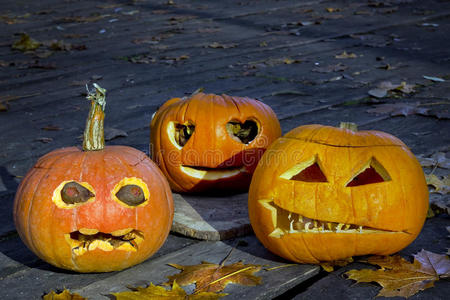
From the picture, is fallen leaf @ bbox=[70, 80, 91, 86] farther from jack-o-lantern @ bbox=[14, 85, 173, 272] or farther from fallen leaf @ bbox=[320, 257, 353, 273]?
fallen leaf @ bbox=[320, 257, 353, 273]

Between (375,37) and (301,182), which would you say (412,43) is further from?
(301,182)

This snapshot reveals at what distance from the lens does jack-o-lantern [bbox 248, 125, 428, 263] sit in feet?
7.52

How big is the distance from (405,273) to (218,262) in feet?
2.37

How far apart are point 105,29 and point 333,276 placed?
22.9 feet

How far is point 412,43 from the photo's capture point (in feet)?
23.2

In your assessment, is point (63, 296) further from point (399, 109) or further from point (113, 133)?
point (399, 109)

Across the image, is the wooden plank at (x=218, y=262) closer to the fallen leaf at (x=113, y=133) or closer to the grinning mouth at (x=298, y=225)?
the grinning mouth at (x=298, y=225)

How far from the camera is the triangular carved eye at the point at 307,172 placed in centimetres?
240

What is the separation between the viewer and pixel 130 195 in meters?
2.31

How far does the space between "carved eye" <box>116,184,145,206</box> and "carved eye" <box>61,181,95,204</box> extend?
4.3 inches

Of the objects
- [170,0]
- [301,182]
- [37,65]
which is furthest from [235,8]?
[301,182]

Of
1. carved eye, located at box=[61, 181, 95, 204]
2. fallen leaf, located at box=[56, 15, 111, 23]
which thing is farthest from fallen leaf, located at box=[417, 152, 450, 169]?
fallen leaf, located at box=[56, 15, 111, 23]

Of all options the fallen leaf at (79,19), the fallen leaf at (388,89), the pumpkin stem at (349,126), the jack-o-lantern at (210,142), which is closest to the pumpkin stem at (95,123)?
the jack-o-lantern at (210,142)

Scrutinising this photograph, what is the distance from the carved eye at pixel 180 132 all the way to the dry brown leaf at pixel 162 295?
1.08 metres
